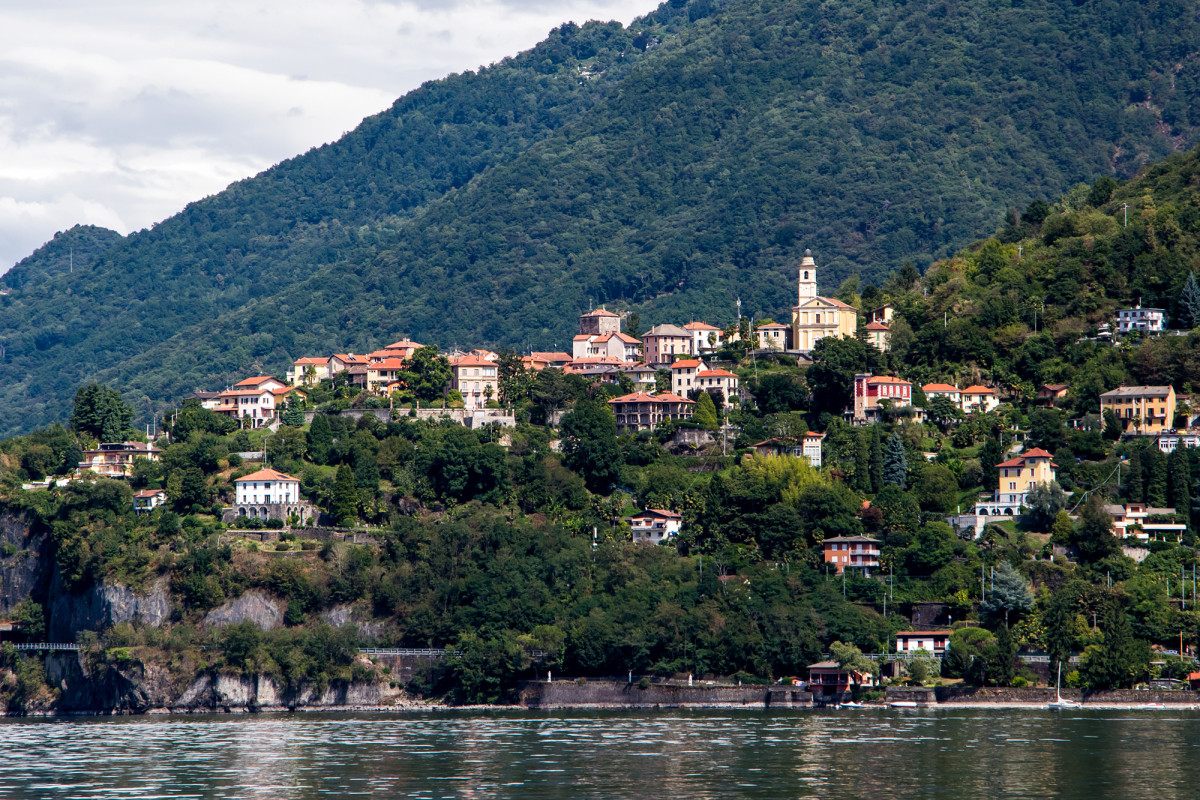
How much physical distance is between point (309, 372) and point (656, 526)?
138ft

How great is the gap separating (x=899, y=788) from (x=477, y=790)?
1460 cm

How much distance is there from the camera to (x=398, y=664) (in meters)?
97.2

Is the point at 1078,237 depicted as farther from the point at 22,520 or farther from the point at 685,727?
the point at 22,520

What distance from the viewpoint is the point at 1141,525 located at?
322 feet

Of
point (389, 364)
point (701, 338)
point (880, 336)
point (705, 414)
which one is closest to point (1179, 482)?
point (880, 336)

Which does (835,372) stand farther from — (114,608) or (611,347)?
(114,608)

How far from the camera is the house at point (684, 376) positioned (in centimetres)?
12494

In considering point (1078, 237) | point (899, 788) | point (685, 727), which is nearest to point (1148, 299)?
point (1078, 237)

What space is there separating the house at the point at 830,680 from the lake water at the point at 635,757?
3677mm

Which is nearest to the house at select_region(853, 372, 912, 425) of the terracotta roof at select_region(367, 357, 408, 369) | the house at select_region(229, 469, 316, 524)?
the terracotta roof at select_region(367, 357, 408, 369)

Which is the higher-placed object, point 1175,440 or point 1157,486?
point 1175,440

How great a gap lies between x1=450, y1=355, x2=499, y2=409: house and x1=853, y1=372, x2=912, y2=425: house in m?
26.4

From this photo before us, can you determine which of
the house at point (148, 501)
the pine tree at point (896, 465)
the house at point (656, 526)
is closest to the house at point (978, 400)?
the pine tree at point (896, 465)

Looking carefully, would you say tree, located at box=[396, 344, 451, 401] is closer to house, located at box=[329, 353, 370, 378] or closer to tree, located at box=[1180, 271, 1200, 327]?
house, located at box=[329, 353, 370, 378]
